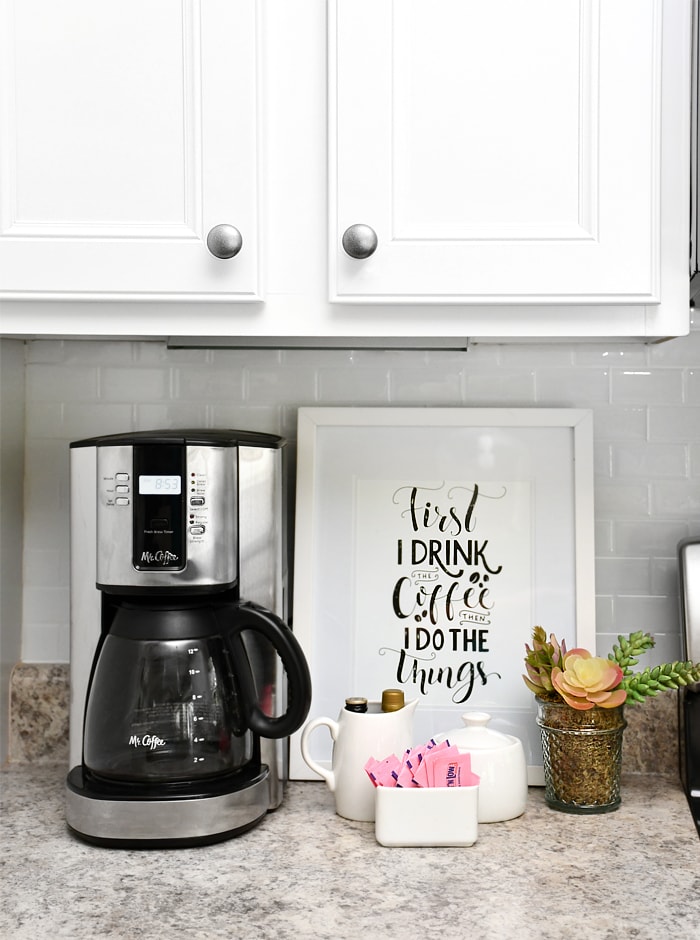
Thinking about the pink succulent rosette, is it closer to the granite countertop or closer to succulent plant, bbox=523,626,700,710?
succulent plant, bbox=523,626,700,710

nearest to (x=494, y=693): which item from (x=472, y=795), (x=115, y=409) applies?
(x=472, y=795)

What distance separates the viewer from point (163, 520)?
3.79 ft

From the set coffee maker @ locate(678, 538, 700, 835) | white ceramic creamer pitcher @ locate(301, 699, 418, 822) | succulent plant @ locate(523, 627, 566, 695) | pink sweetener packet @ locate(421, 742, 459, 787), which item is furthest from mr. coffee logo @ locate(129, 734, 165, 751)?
coffee maker @ locate(678, 538, 700, 835)

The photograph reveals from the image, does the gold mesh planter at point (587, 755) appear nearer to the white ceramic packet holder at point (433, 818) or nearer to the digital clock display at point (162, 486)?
the white ceramic packet holder at point (433, 818)

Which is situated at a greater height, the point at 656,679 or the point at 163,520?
the point at 163,520

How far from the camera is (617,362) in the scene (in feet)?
4.66

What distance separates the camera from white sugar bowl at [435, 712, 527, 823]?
1.18 m

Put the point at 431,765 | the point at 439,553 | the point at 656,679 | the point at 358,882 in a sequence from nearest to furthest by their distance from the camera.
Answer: the point at 358,882 < the point at 431,765 < the point at 656,679 < the point at 439,553
